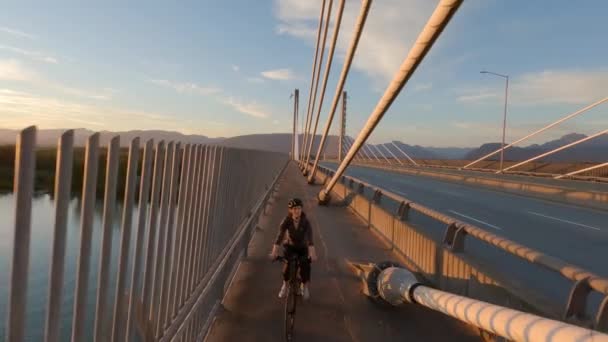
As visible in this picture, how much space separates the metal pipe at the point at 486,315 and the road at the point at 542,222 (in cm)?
521

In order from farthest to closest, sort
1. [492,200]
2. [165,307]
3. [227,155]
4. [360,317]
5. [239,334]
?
[492,200]
[227,155]
[360,317]
[239,334]
[165,307]

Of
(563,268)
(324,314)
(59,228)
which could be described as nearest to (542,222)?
(324,314)

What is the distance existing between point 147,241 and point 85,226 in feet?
4.35

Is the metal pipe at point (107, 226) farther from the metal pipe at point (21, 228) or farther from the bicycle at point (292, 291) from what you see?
the bicycle at point (292, 291)

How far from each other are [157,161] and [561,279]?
28.9ft

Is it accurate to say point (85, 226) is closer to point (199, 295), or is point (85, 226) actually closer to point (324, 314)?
point (199, 295)

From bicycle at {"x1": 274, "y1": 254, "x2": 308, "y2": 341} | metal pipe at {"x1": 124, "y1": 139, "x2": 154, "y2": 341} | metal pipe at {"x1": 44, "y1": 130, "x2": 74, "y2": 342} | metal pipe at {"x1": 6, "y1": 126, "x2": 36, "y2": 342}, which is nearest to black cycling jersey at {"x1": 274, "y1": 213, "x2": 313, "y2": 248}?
bicycle at {"x1": 274, "y1": 254, "x2": 308, "y2": 341}

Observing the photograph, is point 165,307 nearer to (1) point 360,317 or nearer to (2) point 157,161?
(2) point 157,161

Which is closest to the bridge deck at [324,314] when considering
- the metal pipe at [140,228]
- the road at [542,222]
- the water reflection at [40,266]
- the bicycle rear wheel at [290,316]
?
the bicycle rear wheel at [290,316]

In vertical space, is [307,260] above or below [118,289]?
below

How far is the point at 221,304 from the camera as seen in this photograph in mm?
7008

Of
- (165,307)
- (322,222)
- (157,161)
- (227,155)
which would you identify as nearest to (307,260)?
(227,155)

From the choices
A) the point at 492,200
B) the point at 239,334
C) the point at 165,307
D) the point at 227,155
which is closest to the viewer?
the point at 165,307

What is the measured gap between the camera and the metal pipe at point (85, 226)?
2.41 metres
